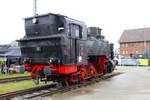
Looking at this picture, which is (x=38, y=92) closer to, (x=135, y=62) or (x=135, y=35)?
(x=135, y=62)

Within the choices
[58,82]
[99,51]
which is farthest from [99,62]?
[58,82]

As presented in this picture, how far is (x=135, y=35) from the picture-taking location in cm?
10550

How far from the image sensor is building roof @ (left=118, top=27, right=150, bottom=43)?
102206 mm

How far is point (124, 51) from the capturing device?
109m

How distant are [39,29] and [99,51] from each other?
19.0ft

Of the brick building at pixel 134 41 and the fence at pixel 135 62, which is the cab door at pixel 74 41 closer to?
the fence at pixel 135 62

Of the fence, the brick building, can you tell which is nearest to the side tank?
the fence

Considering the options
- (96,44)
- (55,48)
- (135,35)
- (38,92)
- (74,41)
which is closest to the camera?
(38,92)

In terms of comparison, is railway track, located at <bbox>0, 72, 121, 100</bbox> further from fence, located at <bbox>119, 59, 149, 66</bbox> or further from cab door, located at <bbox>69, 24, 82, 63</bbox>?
fence, located at <bbox>119, 59, 149, 66</bbox>

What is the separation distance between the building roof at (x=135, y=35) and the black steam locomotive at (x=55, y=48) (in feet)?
284

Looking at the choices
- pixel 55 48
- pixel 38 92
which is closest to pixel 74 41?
pixel 55 48

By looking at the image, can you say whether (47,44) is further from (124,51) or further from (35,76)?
(124,51)

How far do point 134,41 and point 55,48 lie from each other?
300ft

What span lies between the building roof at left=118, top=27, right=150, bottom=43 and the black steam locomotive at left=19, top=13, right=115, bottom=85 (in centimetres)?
8650
